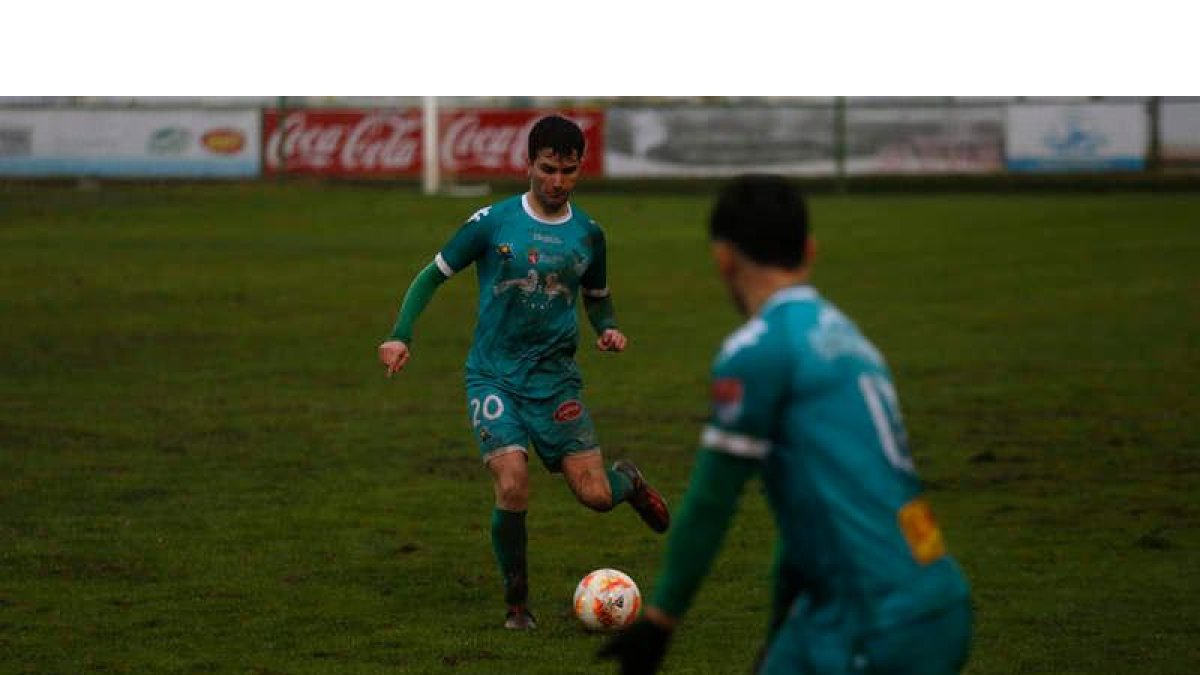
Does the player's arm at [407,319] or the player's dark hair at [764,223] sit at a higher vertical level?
the player's dark hair at [764,223]

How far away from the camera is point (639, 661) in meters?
4.50

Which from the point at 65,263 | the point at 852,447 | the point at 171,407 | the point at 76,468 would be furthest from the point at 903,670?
the point at 65,263

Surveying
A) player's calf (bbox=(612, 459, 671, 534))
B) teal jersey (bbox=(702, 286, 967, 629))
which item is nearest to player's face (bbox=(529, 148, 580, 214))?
player's calf (bbox=(612, 459, 671, 534))

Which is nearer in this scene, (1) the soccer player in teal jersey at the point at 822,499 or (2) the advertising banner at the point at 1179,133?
(1) the soccer player in teal jersey at the point at 822,499

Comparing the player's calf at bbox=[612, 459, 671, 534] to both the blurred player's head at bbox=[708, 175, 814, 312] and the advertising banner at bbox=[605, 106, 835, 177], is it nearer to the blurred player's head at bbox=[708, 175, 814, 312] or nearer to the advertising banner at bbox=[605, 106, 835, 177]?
the blurred player's head at bbox=[708, 175, 814, 312]

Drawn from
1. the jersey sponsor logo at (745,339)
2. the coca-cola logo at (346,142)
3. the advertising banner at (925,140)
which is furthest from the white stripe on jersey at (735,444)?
the coca-cola logo at (346,142)

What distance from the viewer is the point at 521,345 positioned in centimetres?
900

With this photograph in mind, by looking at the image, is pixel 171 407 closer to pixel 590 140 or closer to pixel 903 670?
pixel 903 670

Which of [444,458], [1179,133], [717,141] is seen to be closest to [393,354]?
[444,458]

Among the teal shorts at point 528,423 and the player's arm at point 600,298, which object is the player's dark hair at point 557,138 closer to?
the player's arm at point 600,298

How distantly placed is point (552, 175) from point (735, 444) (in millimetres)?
4370

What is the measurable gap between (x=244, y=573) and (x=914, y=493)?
627 cm

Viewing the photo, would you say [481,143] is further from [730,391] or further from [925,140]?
[730,391]

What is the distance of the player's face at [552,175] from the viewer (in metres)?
8.65
